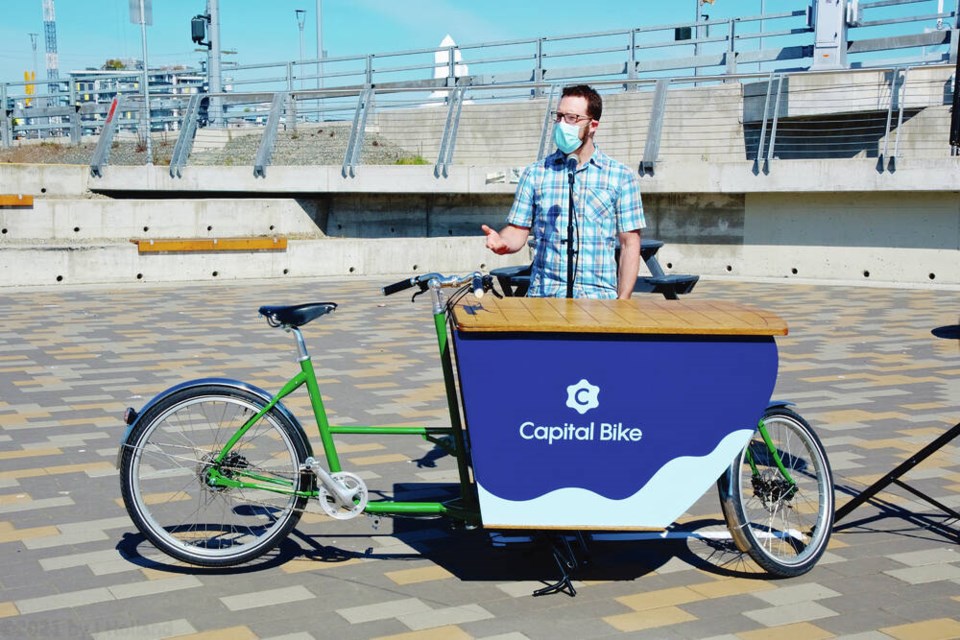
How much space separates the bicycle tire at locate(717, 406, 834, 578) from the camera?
4711mm

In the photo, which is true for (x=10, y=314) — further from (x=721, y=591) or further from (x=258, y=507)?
(x=721, y=591)

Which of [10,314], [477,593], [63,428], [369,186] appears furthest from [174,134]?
[477,593]

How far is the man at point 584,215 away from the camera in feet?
17.1

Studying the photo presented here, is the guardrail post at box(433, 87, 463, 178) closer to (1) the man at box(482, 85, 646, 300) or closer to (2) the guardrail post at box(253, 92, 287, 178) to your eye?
(2) the guardrail post at box(253, 92, 287, 178)

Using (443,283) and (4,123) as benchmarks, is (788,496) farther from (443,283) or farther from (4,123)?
(4,123)

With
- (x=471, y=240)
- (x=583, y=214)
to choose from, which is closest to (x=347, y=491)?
(x=583, y=214)

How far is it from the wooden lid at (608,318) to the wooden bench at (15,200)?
46.2 feet

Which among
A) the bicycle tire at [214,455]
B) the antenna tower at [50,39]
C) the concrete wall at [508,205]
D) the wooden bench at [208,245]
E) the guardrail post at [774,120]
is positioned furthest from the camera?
the antenna tower at [50,39]

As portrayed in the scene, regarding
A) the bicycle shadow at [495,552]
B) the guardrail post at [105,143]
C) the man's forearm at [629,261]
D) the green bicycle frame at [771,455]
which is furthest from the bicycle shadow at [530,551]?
the guardrail post at [105,143]

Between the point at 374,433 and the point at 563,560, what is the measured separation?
0.89 meters

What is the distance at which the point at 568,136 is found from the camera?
5066 millimetres

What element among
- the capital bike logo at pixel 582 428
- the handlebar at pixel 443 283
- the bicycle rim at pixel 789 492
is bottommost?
the bicycle rim at pixel 789 492

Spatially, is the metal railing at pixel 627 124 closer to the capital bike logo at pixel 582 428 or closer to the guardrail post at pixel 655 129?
the guardrail post at pixel 655 129

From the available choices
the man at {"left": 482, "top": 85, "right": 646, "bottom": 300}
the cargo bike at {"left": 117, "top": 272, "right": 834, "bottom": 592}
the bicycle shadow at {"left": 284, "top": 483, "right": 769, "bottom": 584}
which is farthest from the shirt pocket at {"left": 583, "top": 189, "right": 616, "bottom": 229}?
the bicycle shadow at {"left": 284, "top": 483, "right": 769, "bottom": 584}
